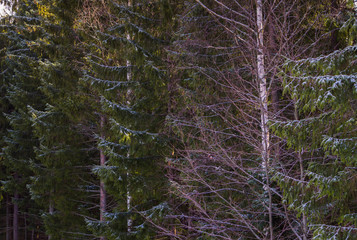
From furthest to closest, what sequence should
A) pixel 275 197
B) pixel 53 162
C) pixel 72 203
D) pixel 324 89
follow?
1. pixel 72 203
2. pixel 53 162
3. pixel 275 197
4. pixel 324 89

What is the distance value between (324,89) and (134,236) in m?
6.40

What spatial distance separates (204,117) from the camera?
7.81 meters

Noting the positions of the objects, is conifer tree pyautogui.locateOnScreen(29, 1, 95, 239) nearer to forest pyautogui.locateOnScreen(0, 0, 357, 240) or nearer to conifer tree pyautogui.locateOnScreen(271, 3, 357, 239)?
forest pyautogui.locateOnScreen(0, 0, 357, 240)

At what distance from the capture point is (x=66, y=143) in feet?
42.2

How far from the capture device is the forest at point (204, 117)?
484cm

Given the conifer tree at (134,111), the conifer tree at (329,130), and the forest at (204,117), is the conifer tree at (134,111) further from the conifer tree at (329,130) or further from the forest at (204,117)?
the conifer tree at (329,130)

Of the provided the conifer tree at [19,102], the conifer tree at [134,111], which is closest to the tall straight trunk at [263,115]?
the conifer tree at [134,111]

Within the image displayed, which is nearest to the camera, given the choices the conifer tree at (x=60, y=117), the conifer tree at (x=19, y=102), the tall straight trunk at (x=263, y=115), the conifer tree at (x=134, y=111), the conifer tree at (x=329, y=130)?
the conifer tree at (x=329, y=130)

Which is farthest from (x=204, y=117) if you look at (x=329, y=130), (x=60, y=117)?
(x=60, y=117)

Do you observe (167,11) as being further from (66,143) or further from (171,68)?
(66,143)

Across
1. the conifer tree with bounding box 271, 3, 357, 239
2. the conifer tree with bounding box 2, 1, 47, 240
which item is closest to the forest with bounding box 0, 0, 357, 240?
the conifer tree with bounding box 271, 3, 357, 239

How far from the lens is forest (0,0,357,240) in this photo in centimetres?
484

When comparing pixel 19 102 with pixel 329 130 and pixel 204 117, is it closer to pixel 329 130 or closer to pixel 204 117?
pixel 204 117

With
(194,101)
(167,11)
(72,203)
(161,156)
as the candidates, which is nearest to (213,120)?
(194,101)
